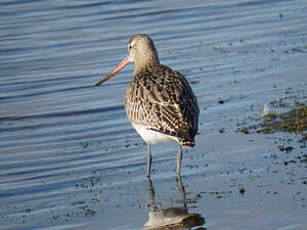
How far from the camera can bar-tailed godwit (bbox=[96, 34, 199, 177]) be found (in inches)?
343

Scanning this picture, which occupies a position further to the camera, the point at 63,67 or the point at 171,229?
the point at 63,67

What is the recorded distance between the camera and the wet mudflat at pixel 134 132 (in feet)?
26.2

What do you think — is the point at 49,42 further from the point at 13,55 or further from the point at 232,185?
the point at 232,185

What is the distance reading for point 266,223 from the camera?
722 centimetres

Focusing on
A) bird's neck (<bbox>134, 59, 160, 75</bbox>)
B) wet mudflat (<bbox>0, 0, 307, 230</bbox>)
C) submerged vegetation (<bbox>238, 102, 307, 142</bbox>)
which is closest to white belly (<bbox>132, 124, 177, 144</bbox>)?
wet mudflat (<bbox>0, 0, 307, 230</bbox>)

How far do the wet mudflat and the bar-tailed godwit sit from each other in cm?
54

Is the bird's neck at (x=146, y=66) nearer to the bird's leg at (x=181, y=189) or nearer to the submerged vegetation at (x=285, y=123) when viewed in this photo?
the submerged vegetation at (x=285, y=123)

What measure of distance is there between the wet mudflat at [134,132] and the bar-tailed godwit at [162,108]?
539 millimetres

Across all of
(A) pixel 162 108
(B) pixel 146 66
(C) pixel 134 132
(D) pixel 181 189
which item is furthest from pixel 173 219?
(C) pixel 134 132

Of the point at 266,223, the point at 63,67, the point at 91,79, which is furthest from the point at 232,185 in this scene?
the point at 63,67

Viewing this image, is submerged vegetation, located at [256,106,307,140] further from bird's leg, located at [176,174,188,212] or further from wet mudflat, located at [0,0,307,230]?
bird's leg, located at [176,174,188,212]

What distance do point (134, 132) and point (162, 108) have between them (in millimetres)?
2365

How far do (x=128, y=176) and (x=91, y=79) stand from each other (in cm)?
553

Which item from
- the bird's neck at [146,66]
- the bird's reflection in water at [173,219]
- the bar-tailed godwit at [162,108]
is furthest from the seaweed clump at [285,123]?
the bird's reflection in water at [173,219]
